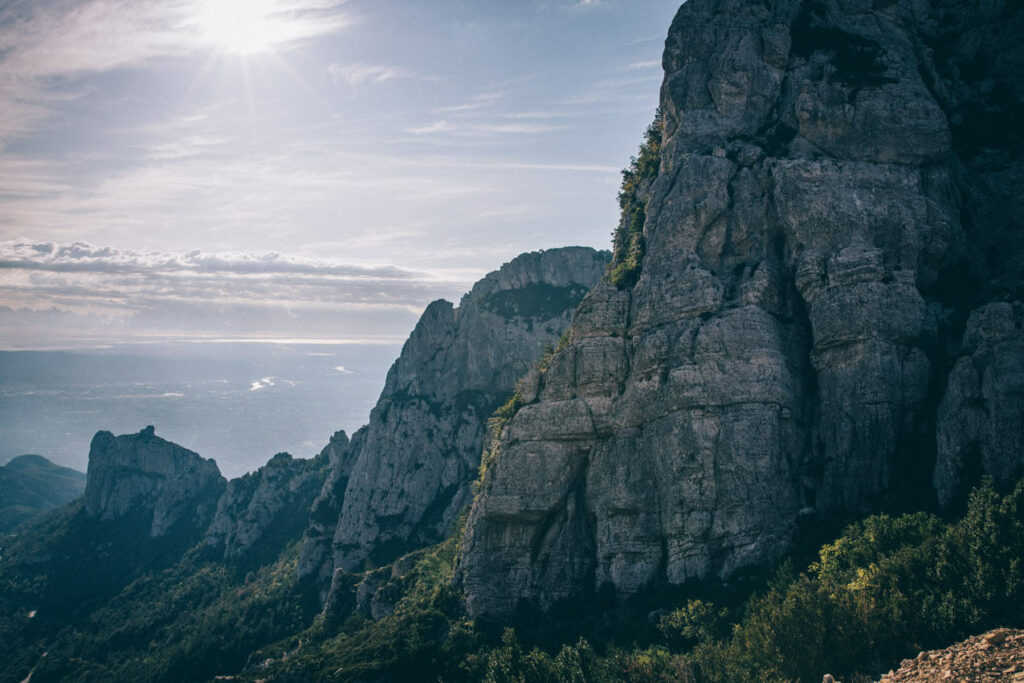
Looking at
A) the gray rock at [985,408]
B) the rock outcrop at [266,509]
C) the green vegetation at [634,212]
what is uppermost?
the green vegetation at [634,212]

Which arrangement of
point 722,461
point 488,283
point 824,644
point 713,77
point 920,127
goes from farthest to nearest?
point 488,283
point 713,77
point 920,127
point 722,461
point 824,644

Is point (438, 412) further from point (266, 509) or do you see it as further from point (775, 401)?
point (775, 401)

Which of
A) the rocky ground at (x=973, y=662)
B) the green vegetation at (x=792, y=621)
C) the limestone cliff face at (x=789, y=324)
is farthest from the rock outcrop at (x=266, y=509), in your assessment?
the rocky ground at (x=973, y=662)

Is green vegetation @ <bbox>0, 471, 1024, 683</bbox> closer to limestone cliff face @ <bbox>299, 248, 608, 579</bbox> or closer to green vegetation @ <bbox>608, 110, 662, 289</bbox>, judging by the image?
limestone cliff face @ <bbox>299, 248, 608, 579</bbox>

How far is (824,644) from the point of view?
45.8 metres

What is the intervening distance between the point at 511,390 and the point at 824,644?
330 feet

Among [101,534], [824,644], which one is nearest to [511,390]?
[824,644]

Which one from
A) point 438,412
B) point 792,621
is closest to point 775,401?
point 792,621

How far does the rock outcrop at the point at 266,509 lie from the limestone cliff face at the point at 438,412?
848 inches

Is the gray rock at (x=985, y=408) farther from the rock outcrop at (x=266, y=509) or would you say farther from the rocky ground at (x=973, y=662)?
the rock outcrop at (x=266, y=509)

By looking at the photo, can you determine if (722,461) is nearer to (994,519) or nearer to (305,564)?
(994,519)

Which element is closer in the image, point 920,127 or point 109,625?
point 920,127

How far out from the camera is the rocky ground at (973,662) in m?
35.1

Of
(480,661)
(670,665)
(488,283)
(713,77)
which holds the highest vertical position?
(713,77)
